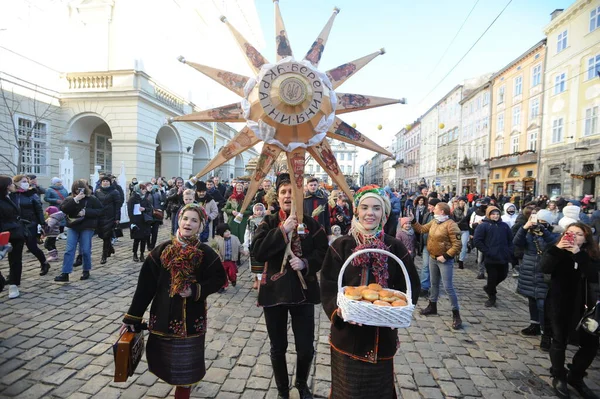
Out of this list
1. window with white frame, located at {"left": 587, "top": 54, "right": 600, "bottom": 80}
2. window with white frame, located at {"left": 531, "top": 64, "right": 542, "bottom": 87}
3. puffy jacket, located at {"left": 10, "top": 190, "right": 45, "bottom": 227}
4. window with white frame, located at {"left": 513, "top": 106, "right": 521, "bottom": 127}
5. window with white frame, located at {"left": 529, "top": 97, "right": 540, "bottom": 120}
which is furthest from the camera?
window with white frame, located at {"left": 513, "top": 106, "right": 521, "bottom": 127}

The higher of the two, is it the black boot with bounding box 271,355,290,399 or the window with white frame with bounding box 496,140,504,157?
the window with white frame with bounding box 496,140,504,157

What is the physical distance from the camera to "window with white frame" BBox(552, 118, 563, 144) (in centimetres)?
2255

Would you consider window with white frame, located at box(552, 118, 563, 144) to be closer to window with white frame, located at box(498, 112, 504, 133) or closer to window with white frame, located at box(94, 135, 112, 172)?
window with white frame, located at box(498, 112, 504, 133)

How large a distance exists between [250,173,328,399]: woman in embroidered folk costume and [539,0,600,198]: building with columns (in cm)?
2270

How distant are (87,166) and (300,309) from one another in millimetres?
19224

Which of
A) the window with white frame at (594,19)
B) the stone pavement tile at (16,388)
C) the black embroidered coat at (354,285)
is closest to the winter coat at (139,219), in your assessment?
the stone pavement tile at (16,388)

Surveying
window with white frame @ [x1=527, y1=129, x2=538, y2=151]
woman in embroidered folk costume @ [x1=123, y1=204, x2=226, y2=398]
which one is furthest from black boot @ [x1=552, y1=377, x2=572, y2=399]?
window with white frame @ [x1=527, y1=129, x2=538, y2=151]

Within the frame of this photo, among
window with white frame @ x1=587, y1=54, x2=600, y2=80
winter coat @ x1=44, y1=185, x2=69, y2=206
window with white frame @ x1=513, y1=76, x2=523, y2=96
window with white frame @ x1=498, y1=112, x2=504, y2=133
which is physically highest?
window with white frame @ x1=513, y1=76, x2=523, y2=96

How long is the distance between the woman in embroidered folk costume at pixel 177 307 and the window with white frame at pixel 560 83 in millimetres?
28179

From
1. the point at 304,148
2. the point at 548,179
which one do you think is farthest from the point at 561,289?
the point at 548,179

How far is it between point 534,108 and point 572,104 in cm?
430

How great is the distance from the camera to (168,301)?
257 cm

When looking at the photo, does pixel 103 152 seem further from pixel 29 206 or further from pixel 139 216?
pixel 139 216

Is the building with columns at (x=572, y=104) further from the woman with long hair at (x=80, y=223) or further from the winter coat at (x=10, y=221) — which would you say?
the winter coat at (x=10, y=221)
